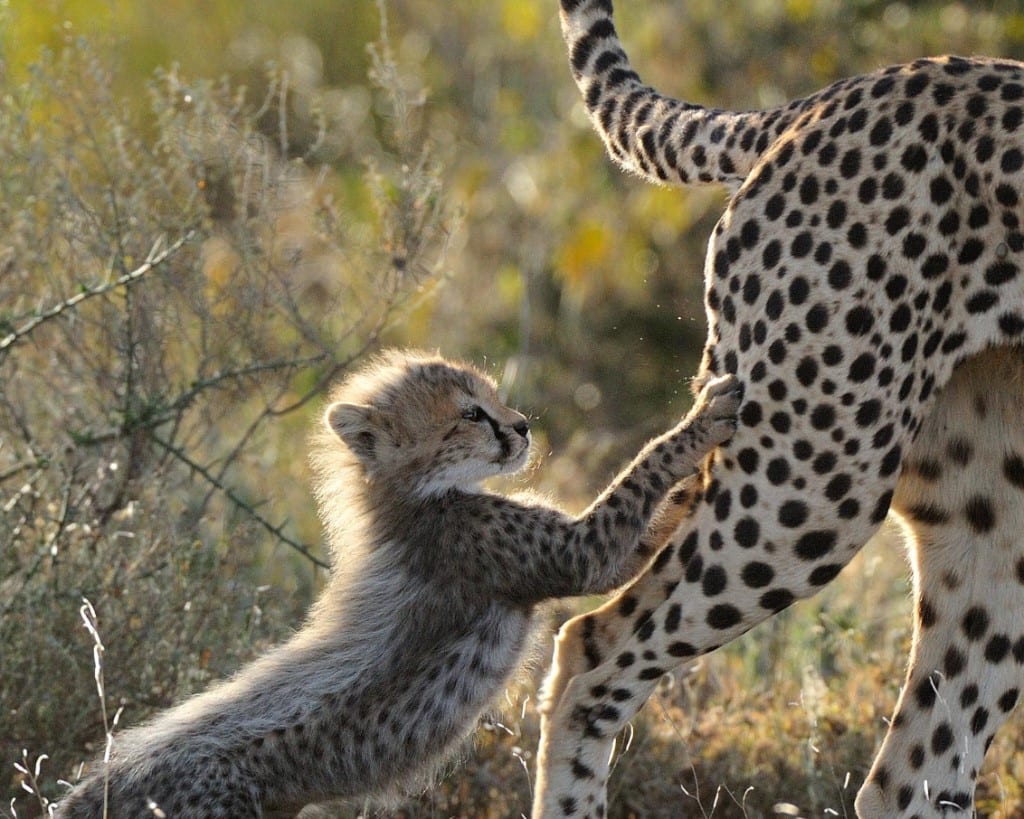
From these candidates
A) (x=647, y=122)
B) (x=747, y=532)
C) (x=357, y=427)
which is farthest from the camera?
Result: (x=647, y=122)

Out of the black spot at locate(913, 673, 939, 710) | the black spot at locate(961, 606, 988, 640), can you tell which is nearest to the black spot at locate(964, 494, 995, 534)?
the black spot at locate(961, 606, 988, 640)

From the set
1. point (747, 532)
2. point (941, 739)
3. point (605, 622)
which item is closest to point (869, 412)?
point (747, 532)

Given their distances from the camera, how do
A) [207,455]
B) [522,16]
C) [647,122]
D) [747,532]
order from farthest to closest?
1. [522,16]
2. [207,455]
3. [647,122]
4. [747,532]

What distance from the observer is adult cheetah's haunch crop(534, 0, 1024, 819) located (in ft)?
12.0

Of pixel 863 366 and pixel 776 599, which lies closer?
pixel 863 366

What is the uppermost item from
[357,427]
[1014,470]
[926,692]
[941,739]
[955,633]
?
[357,427]

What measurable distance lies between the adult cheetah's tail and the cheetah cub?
0.57 m

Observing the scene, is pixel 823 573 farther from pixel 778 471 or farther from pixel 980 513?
pixel 980 513

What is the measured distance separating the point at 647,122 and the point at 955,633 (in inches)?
53.8

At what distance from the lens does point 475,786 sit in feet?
15.4

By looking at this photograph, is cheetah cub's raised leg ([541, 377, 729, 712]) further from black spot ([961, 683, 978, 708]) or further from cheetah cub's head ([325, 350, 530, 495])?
black spot ([961, 683, 978, 708])

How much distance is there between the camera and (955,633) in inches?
161

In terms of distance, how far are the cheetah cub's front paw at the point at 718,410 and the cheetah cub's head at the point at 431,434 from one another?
→ 54 cm

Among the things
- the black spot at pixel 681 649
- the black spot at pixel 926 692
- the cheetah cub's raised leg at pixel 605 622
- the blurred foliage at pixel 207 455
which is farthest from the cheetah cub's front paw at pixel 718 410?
the blurred foliage at pixel 207 455
